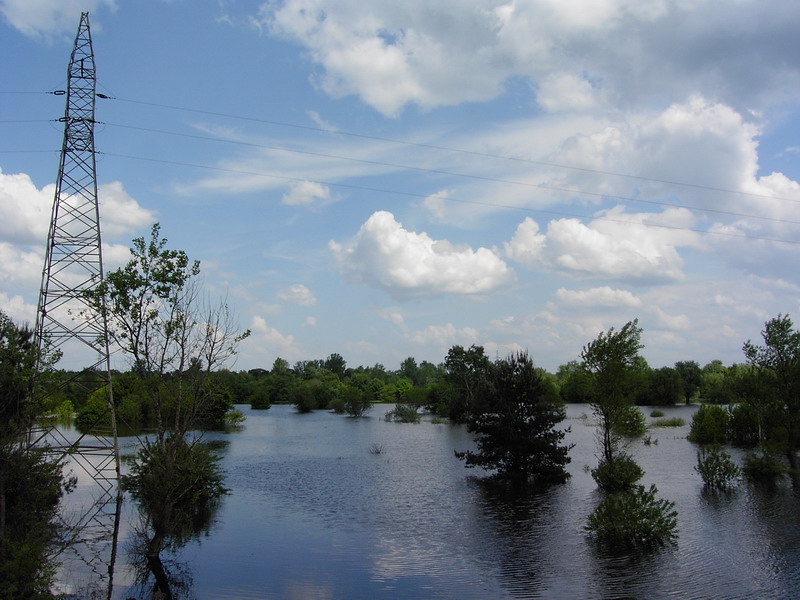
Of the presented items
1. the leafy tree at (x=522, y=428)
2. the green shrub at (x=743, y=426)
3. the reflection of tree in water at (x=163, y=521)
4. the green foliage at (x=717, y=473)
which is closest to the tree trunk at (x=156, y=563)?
the reflection of tree in water at (x=163, y=521)

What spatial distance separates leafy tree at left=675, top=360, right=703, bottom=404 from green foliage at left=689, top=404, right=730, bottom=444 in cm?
6176

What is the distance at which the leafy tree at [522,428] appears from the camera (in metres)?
27.8

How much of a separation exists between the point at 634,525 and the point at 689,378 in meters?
102

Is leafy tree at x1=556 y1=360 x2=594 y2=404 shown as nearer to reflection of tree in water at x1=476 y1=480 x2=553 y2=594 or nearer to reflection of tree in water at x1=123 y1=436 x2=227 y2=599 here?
reflection of tree in water at x1=476 y1=480 x2=553 y2=594

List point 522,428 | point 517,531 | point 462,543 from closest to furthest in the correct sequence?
1. point 462,543
2. point 517,531
3. point 522,428

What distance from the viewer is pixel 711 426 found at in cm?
4253

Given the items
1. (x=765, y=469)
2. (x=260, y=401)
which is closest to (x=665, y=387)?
(x=260, y=401)

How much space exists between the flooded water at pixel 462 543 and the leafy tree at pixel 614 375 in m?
3.24

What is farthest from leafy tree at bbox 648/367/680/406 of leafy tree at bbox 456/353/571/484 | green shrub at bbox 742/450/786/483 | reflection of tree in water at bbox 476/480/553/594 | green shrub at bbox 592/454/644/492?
reflection of tree in water at bbox 476/480/553/594

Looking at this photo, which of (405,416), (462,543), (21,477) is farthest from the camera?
(405,416)

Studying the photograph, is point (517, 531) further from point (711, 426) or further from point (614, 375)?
point (711, 426)

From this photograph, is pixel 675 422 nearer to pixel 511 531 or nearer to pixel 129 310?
pixel 511 531

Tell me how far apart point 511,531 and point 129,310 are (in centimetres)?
1348

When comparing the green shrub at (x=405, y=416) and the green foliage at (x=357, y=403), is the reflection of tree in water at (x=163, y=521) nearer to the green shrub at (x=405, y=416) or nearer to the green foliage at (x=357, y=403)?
the green shrub at (x=405, y=416)
